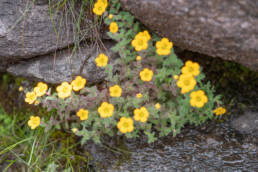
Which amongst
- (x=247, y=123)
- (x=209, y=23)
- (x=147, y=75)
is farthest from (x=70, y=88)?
(x=247, y=123)

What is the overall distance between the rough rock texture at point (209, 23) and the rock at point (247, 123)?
20.9 inches

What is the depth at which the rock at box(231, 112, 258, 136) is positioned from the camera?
2.11 metres

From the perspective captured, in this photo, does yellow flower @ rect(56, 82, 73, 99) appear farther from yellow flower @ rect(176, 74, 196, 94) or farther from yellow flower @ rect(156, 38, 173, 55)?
yellow flower @ rect(176, 74, 196, 94)

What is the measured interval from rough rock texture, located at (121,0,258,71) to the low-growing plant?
150 mm

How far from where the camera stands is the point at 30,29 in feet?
7.25

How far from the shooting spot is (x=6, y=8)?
2.16 m

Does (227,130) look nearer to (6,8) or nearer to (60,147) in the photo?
(60,147)

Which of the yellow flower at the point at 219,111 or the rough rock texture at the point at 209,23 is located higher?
the rough rock texture at the point at 209,23

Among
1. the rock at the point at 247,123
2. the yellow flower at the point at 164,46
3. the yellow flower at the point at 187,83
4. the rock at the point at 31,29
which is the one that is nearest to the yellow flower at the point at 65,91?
the rock at the point at 31,29

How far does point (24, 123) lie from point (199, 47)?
7.26 ft

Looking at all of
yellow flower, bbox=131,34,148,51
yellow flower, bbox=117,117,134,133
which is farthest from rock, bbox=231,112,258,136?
yellow flower, bbox=131,34,148,51

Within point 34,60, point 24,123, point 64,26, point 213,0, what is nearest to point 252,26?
point 213,0

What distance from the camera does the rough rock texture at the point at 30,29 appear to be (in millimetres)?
2166

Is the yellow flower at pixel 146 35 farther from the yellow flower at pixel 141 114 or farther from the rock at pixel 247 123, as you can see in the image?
the rock at pixel 247 123
